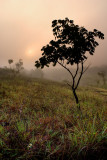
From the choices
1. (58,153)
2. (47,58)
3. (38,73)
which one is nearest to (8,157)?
(58,153)

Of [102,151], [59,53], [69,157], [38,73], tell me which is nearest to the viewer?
[69,157]

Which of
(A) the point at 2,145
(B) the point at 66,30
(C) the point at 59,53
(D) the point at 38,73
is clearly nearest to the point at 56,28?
(B) the point at 66,30

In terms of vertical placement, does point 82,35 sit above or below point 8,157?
above

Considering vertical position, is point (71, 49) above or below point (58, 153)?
above

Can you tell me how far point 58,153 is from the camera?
6.09ft

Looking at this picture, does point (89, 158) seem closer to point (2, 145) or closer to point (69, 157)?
point (69, 157)

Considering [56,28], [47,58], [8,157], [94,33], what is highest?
[56,28]

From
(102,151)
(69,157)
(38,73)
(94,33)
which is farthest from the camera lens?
(38,73)

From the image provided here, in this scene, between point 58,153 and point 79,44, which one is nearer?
point 58,153

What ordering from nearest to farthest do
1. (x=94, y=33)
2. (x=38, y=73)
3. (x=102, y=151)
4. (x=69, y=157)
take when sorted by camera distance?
(x=69, y=157), (x=102, y=151), (x=94, y=33), (x=38, y=73)

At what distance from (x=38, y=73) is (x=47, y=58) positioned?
155 metres

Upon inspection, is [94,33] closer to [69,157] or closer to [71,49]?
[71,49]

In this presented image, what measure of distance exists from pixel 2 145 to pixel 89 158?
5.90 feet

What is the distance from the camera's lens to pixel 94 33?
19.2 ft
